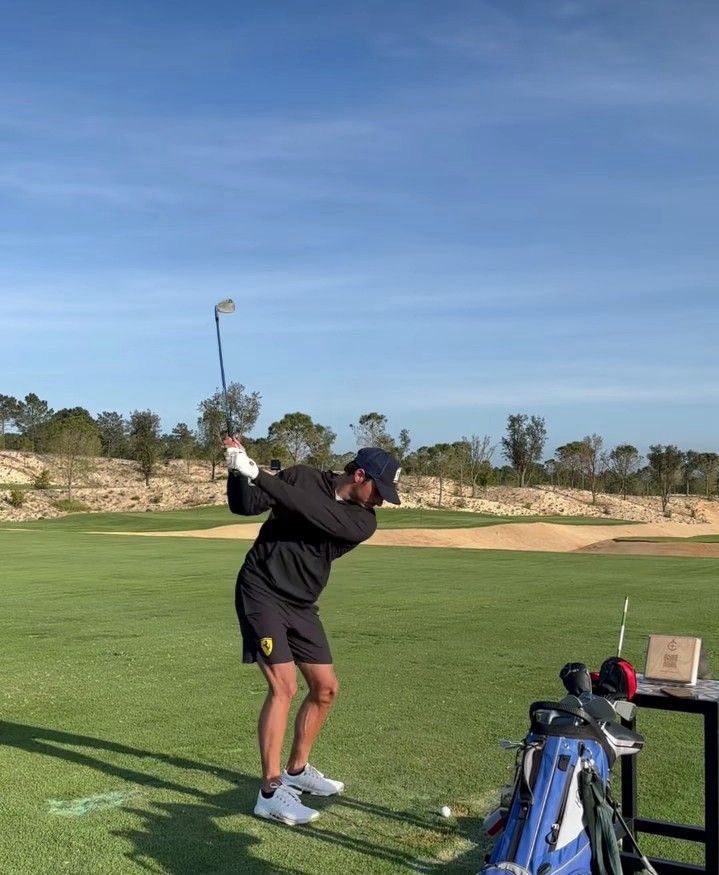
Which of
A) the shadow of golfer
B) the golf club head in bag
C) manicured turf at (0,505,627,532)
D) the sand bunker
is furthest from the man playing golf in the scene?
manicured turf at (0,505,627,532)

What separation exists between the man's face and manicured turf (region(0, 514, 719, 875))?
179 cm

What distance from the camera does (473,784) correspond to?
6.28m

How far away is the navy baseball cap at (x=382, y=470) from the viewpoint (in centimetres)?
591

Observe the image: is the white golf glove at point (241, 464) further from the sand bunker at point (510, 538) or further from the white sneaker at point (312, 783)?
the sand bunker at point (510, 538)

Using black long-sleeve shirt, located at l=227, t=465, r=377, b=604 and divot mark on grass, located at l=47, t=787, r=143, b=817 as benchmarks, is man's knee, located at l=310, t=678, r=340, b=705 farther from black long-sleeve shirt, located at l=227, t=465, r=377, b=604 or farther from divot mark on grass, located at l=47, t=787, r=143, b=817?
divot mark on grass, located at l=47, t=787, r=143, b=817

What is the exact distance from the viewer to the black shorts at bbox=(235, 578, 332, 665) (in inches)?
235

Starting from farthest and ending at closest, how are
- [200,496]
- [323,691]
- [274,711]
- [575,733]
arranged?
[200,496], [323,691], [274,711], [575,733]

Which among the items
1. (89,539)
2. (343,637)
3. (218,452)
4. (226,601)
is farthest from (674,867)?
(218,452)

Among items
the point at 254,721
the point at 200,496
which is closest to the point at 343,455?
the point at 200,496

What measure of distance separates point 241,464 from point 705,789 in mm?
2804

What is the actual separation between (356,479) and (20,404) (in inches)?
4423

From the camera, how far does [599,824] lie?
3.74 metres

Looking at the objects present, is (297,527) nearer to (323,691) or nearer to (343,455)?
(323,691)

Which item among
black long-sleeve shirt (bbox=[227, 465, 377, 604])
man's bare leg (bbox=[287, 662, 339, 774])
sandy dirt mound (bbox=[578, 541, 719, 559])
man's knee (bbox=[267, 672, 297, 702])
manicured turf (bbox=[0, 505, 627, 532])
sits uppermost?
black long-sleeve shirt (bbox=[227, 465, 377, 604])
